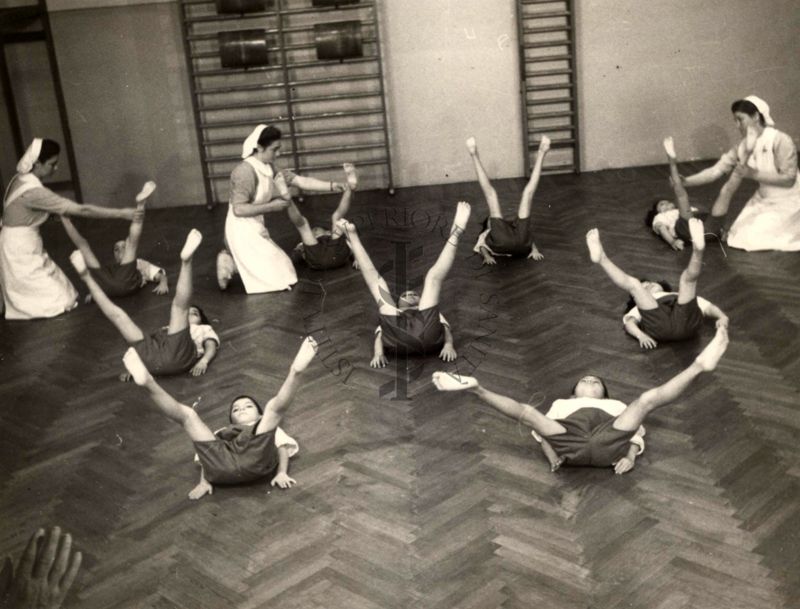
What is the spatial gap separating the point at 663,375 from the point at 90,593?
8.74 ft

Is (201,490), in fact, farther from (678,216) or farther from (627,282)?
(678,216)

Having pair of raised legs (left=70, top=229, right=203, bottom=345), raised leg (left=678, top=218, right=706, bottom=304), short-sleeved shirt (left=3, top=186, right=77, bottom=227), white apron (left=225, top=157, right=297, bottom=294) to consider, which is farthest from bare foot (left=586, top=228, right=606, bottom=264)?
short-sleeved shirt (left=3, top=186, right=77, bottom=227)

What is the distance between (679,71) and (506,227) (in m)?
3.03

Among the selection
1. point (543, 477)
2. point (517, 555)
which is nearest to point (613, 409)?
point (543, 477)

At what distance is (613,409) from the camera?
12.8 ft

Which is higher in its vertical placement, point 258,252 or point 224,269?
point 258,252

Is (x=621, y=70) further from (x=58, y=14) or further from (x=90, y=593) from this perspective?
(x=90, y=593)

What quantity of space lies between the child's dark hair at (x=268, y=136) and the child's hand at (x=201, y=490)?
2764 millimetres

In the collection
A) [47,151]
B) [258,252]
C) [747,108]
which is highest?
[47,151]

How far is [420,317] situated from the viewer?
4.74m

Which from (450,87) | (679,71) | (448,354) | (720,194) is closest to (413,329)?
(448,354)

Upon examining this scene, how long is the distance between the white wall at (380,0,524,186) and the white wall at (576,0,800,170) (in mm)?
648

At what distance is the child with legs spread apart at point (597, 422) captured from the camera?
3613 millimetres

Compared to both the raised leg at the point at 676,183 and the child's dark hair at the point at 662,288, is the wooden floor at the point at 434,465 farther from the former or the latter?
the raised leg at the point at 676,183
